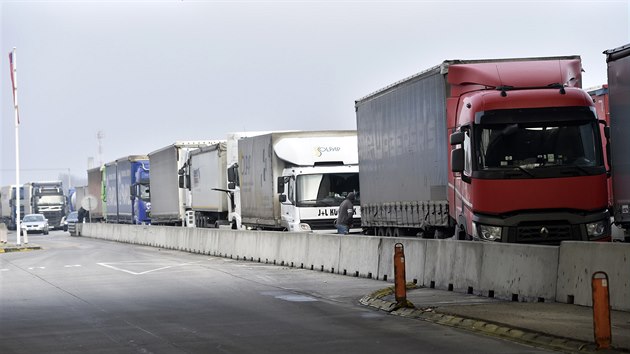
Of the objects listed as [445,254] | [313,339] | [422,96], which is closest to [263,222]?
[422,96]

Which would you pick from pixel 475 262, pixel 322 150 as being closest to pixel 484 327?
pixel 475 262

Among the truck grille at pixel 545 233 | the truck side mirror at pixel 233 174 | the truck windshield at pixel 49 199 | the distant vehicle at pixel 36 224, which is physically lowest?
the truck grille at pixel 545 233

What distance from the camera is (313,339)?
14.7m

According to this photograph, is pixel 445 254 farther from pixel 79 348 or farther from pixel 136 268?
pixel 136 268

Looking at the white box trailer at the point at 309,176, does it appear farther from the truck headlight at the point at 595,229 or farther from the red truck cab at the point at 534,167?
the truck headlight at the point at 595,229

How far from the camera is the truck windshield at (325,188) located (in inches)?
1406

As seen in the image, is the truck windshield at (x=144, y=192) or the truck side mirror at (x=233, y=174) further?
the truck windshield at (x=144, y=192)

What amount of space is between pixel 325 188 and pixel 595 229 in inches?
597

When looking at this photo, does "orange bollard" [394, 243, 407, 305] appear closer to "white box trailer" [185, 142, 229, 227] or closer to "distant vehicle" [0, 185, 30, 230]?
"white box trailer" [185, 142, 229, 227]

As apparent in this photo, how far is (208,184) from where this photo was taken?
47750 millimetres

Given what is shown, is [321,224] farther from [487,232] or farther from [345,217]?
[487,232]

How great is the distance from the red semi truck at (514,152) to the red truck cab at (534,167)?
17 mm

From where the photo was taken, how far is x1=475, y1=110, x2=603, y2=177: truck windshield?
70.7ft

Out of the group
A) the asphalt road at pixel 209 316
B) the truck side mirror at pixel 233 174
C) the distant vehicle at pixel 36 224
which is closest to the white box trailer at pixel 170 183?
the truck side mirror at pixel 233 174
